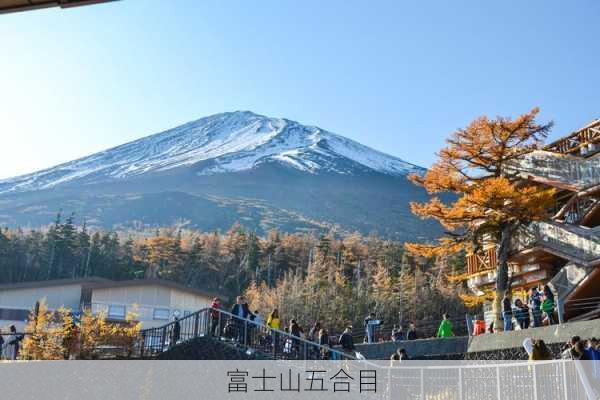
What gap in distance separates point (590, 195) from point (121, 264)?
64.9 metres

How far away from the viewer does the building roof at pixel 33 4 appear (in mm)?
6820

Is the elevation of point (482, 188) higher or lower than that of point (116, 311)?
higher

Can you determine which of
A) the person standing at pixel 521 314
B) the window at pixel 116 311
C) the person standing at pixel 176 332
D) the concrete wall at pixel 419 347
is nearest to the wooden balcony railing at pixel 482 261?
the concrete wall at pixel 419 347

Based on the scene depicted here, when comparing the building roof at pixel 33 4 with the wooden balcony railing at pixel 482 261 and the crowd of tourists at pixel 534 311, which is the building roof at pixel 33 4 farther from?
the wooden balcony railing at pixel 482 261

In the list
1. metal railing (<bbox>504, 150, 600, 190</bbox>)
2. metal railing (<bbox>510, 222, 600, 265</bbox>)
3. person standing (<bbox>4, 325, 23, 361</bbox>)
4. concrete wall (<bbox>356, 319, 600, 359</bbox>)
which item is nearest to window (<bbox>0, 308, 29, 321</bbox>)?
person standing (<bbox>4, 325, 23, 361</bbox>)

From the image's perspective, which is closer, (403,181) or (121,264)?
(121,264)

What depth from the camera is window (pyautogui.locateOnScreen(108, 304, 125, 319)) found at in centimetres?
3697

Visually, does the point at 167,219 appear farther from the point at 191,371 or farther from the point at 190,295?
the point at 191,371

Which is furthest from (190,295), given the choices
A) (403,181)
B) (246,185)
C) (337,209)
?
(403,181)

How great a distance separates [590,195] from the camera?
82.9ft

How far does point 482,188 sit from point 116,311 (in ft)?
74.5

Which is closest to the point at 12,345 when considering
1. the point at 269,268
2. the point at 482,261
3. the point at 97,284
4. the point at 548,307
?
the point at 548,307

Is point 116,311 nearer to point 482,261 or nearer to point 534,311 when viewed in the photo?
point 482,261

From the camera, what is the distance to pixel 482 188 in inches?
936
